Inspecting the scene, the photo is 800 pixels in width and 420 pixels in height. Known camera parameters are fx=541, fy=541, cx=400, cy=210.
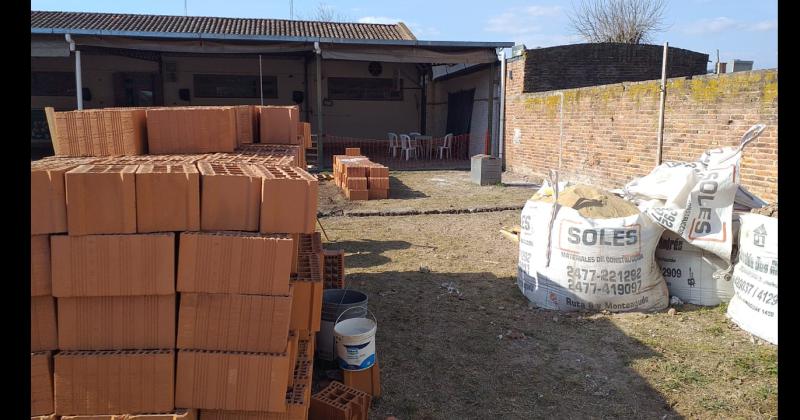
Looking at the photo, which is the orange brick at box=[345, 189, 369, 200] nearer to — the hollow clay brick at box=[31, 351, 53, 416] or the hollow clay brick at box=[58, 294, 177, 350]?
the hollow clay brick at box=[58, 294, 177, 350]

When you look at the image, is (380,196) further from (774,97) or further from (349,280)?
(774,97)

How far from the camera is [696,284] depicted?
4777 mm

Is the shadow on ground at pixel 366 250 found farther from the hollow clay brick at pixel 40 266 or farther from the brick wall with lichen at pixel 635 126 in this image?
the brick wall with lichen at pixel 635 126

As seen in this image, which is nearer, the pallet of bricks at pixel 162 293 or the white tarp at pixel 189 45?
the pallet of bricks at pixel 162 293

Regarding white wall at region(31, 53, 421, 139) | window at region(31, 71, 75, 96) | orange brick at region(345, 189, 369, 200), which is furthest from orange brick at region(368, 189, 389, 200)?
window at region(31, 71, 75, 96)

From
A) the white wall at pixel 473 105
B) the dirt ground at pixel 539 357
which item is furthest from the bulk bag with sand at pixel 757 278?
the white wall at pixel 473 105

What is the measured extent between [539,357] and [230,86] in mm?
17318

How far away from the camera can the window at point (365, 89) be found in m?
19.7

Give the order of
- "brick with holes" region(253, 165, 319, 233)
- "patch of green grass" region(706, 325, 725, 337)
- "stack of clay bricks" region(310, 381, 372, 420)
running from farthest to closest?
"patch of green grass" region(706, 325, 725, 337)
"stack of clay bricks" region(310, 381, 372, 420)
"brick with holes" region(253, 165, 319, 233)

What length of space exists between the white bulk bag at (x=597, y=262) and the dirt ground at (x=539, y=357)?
136mm

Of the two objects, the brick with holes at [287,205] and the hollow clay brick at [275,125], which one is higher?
the hollow clay brick at [275,125]

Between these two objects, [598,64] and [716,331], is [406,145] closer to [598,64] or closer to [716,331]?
[598,64]

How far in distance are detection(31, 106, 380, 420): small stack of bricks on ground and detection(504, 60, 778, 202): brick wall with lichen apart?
6.56m

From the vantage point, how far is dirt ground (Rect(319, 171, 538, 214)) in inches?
398
